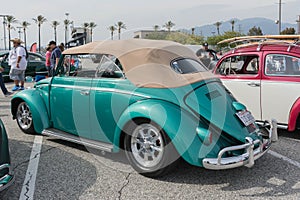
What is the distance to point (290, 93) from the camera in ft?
17.2

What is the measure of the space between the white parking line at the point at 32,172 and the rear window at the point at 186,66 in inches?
86.6

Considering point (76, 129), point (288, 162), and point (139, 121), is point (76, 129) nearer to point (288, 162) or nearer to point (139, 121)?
point (139, 121)

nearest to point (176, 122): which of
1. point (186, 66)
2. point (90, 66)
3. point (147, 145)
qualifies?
point (147, 145)

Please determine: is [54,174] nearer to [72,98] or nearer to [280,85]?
[72,98]

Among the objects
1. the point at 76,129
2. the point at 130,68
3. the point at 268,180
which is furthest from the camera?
the point at 76,129

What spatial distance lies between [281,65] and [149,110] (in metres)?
2.92

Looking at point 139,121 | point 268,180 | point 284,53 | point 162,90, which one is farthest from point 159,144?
point 284,53

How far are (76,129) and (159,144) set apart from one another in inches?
56.6

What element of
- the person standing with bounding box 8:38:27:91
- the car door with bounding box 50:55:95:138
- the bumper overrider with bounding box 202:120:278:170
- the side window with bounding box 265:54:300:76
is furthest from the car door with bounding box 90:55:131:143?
the person standing with bounding box 8:38:27:91

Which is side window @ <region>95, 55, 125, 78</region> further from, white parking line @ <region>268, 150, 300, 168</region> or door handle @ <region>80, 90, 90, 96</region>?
white parking line @ <region>268, 150, 300, 168</region>

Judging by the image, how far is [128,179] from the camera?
3.84 meters

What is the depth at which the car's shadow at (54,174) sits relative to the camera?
3466 millimetres

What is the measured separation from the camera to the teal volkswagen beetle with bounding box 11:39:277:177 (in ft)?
11.7

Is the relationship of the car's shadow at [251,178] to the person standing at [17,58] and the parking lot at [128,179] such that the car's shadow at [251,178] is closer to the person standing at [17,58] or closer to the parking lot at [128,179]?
the parking lot at [128,179]
